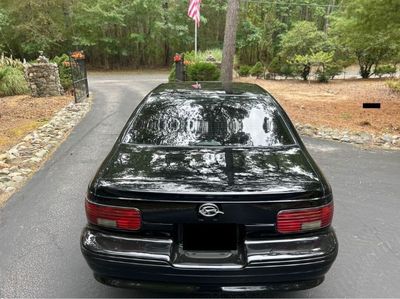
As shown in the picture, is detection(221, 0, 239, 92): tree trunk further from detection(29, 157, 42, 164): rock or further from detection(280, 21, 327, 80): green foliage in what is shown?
detection(280, 21, 327, 80): green foliage

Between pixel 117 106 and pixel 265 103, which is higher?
pixel 265 103

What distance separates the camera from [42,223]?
13.9 ft

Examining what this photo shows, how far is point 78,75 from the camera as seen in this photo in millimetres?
12531

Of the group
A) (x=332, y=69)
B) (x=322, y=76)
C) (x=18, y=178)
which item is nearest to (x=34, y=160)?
(x=18, y=178)

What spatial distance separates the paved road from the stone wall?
22.8 feet

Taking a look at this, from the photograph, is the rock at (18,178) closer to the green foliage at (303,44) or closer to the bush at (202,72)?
the bush at (202,72)

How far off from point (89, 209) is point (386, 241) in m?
2.86

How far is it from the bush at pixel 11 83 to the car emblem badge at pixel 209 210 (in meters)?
13.7

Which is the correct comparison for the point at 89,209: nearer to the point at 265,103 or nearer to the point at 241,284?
the point at 241,284

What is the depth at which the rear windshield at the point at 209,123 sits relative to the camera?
3.22 meters

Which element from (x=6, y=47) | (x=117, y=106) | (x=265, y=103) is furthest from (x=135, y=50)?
(x=265, y=103)

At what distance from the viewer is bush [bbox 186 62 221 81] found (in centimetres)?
1512

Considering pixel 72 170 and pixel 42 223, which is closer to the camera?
pixel 42 223

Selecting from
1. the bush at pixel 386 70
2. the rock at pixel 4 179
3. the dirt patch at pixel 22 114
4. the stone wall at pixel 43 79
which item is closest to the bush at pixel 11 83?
the dirt patch at pixel 22 114
